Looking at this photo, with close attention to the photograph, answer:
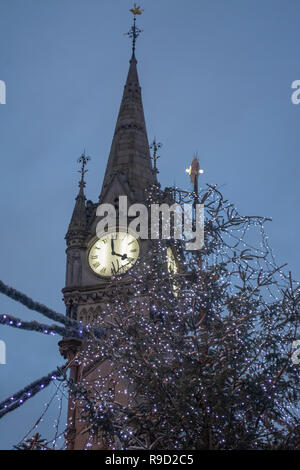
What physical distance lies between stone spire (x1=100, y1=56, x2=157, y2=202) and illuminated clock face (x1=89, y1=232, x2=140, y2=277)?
308 cm

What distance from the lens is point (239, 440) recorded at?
12.5 m

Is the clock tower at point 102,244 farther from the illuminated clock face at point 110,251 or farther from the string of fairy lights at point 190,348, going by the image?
the string of fairy lights at point 190,348

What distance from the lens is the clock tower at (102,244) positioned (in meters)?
28.8

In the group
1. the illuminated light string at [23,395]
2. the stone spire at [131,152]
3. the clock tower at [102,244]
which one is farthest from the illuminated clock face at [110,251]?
the illuminated light string at [23,395]

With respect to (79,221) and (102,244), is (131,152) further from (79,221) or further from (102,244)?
(102,244)

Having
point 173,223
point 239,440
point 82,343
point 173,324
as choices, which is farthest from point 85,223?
point 239,440

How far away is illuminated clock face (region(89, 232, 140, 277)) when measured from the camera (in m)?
30.4

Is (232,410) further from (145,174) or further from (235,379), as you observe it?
(145,174)

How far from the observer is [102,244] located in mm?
31547

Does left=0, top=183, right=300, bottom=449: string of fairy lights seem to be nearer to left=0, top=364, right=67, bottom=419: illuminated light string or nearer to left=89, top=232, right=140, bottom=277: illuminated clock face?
left=0, top=364, right=67, bottom=419: illuminated light string

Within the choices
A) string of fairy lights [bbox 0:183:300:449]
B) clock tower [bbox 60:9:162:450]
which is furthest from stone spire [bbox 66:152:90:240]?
string of fairy lights [bbox 0:183:300:449]

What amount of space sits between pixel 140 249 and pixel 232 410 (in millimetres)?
17760

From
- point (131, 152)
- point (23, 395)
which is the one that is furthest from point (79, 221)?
point (23, 395)
